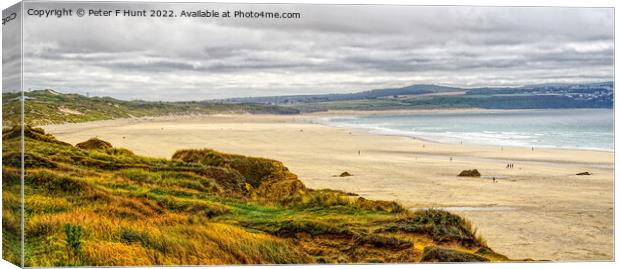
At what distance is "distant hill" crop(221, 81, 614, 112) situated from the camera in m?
13.6

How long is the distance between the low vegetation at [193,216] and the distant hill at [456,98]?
129cm

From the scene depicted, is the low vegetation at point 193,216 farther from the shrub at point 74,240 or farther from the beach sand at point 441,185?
the beach sand at point 441,185

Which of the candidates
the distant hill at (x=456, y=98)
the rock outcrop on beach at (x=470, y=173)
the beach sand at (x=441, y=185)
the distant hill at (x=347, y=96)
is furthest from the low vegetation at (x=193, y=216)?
the distant hill at (x=456, y=98)

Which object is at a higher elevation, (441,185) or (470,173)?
(470,173)

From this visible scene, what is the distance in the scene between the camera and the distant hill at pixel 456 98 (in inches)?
535

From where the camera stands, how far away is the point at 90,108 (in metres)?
12.6

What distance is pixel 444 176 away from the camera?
14.2m

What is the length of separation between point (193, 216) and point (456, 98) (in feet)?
14.1

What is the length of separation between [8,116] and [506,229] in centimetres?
692

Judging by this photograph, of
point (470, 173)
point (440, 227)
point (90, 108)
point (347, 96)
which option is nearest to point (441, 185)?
point (470, 173)

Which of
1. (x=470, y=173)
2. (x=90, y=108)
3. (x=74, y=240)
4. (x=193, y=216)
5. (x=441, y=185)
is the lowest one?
(x=74, y=240)

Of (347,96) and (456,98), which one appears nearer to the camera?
(347,96)

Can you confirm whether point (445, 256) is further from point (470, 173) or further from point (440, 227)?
point (470, 173)

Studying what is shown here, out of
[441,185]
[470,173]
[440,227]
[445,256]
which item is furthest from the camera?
[470,173]
